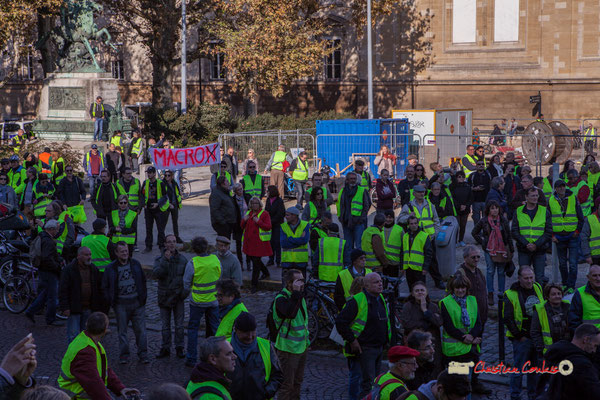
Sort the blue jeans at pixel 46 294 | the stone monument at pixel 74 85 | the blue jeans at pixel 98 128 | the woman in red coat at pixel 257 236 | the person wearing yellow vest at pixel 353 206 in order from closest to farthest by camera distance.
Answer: the blue jeans at pixel 46 294 → the woman in red coat at pixel 257 236 → the person wearing yellow vest at pixel 353 206 → the blue jeans at pixel 98 128 → the stone monument at pixel 74 85

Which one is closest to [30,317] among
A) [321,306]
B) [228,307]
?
[321,306]

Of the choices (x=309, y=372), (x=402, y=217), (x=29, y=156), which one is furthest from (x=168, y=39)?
(x=309, y=372)

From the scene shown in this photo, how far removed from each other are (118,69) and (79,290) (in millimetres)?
45607

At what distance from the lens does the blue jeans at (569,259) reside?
523 inches

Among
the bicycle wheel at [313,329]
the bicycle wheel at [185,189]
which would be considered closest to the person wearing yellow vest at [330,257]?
the bicycle wheel at [313,329]

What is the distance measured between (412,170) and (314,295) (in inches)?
233

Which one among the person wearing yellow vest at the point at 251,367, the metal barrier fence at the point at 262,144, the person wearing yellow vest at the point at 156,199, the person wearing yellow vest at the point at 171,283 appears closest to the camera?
the person wearing yellow vest at the point at 251,367

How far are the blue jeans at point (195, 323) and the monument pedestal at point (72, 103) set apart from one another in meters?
20.5

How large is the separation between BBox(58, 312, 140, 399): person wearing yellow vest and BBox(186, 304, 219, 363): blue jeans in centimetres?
273

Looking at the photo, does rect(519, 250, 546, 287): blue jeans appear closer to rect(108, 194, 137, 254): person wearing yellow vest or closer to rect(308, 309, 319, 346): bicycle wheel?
rect(308, 309, 319, 346): bicycle wheel

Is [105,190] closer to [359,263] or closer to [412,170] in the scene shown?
[412,170]

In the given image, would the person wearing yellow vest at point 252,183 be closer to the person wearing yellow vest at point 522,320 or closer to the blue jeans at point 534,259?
the blue jeans at point 534,259

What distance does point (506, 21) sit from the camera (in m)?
41.6

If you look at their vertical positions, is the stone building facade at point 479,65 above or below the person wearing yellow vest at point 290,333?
above
